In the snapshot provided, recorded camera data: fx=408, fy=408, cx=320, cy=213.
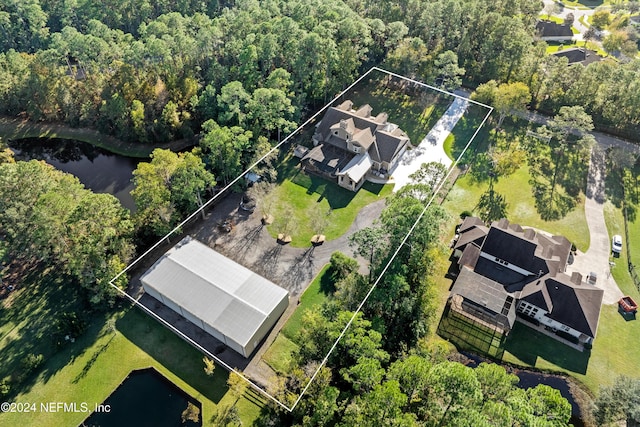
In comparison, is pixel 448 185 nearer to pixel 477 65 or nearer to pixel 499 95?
pixel 499 95

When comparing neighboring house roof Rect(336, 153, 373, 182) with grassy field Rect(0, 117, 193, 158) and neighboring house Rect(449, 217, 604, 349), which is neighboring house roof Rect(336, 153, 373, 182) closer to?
neighboring house Rect(449, 217, 604, 349)

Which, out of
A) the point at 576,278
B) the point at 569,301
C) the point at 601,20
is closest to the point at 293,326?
the point at 569,301

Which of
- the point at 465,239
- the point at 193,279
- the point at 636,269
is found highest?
the point at 193,279

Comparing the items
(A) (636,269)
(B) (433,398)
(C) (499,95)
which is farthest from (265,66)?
(A) (636,269)

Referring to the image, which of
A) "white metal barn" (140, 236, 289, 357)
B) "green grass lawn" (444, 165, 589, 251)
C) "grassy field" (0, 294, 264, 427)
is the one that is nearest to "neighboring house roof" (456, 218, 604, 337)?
"green grass lawn" (444, 165, 589, 251)

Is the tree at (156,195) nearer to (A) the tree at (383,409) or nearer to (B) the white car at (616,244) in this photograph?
(A) the tree at (383,409)

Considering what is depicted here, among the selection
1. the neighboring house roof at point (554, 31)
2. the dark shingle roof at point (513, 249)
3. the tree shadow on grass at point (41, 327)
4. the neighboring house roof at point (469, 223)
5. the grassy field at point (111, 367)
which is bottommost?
the grassy field at point (111, 367)

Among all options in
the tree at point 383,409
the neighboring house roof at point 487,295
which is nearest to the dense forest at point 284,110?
the tree at point 383,409
